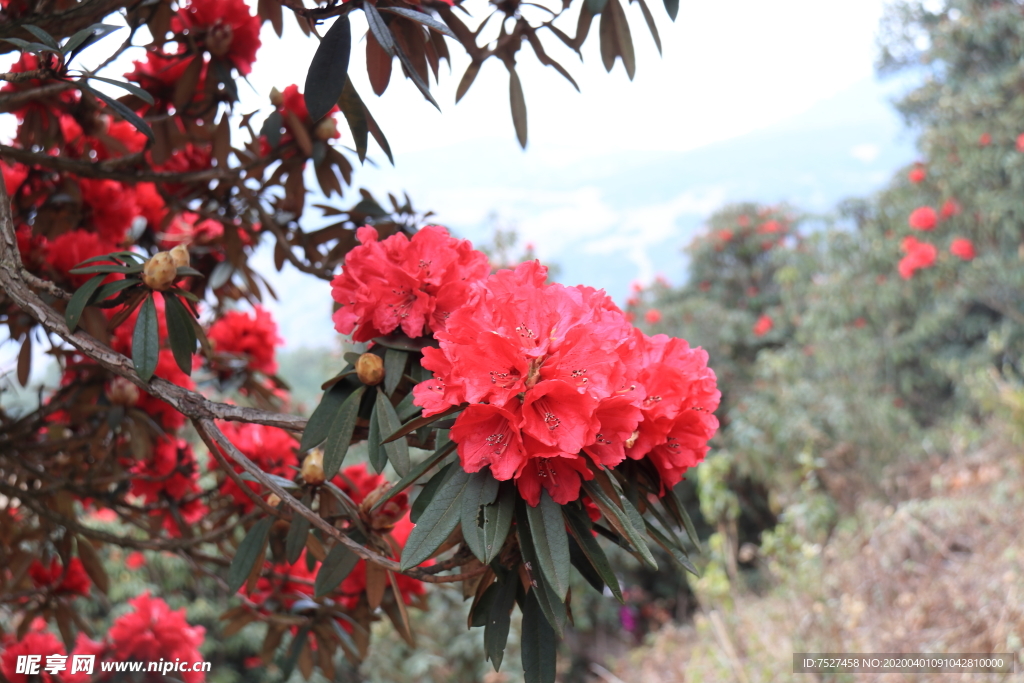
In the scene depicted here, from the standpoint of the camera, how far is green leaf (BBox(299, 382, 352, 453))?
0.66 meters

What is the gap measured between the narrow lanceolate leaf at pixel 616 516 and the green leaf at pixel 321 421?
0.26 m

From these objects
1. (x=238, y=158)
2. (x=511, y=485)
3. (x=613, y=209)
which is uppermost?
(x=613, y=209)

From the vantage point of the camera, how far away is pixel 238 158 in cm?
112

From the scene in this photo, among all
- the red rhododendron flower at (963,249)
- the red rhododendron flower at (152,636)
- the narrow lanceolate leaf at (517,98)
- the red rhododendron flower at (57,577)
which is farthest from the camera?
the red rhododendron flower at (963,249)

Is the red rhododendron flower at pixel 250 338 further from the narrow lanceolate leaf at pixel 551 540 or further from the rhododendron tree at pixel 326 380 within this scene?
the narrow lanceolate leaf at pixel 551 540

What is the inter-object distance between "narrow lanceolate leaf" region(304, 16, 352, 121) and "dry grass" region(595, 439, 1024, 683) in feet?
7.99

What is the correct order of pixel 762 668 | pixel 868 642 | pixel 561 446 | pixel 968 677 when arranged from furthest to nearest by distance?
pixel 762 668 < pixel 868 642 < pixel 968 677 < pixel 561 446

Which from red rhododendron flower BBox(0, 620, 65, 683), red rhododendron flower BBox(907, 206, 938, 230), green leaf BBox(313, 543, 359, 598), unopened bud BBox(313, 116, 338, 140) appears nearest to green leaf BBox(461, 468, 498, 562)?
green leaf BBox(313, 543, 359, 598)

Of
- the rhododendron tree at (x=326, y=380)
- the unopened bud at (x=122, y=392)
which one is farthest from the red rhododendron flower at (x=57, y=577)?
the unopened bud at (x=122, y=392)

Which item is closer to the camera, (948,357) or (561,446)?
(561,446)

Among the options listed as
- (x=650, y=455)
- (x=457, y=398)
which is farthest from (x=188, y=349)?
(x=650, y=455)

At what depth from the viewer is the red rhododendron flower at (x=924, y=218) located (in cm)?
425

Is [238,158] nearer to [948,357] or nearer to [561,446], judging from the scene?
[561,446]

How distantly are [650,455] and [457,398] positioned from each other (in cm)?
24
